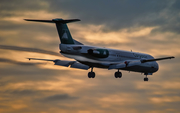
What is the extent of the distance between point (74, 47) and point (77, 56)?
1.45m

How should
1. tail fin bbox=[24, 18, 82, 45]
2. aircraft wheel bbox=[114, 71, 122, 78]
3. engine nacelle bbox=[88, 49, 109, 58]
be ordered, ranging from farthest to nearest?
aircraft wheel bbox=[114, 71, 122, 78] < engine nacelle bbox=[88, 49, 109, 58] < tail fin bbox=[24, 18, 82, 45]

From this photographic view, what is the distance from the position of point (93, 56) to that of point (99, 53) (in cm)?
107

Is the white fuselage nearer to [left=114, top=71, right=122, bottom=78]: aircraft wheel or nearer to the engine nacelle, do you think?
the engine nacelle

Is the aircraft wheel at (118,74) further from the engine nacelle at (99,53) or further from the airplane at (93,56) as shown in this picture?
the engine nacelle at (99,53)

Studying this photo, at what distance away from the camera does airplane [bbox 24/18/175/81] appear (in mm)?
48531

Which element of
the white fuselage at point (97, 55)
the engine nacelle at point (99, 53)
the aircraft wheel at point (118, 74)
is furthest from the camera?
the aircraft wheel at point (118, 74)

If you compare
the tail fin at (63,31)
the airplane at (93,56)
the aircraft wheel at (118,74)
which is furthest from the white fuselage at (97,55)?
the aircraft wheel at (118,74)

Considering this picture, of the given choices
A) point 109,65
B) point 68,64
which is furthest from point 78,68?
point 109,65

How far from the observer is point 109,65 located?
52.3 m

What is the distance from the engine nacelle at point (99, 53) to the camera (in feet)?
164

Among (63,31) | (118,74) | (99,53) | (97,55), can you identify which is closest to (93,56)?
(97,55)

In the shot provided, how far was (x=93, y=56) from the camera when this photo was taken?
50469 millimetres

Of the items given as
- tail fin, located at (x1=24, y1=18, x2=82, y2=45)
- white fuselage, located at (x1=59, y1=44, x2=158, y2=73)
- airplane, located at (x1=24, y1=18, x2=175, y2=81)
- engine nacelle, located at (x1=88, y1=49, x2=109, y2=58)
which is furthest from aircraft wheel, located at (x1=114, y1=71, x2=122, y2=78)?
tail fin, located at (x1=24, y1=18, x2=82, y2=45)

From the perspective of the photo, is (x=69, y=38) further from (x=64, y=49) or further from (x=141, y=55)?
(x=141, y=55)
